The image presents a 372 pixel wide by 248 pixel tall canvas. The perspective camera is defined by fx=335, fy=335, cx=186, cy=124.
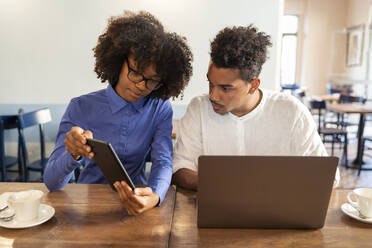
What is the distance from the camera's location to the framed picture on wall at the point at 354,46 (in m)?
7.34

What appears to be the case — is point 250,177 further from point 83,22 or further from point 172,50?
point 83,22

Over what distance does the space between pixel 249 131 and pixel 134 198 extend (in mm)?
630

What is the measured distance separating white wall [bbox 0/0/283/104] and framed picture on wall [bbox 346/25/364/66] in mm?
5471

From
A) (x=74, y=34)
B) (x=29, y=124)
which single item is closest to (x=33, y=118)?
(x=29, y=124)

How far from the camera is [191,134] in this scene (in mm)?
1420

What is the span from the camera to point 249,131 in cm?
141

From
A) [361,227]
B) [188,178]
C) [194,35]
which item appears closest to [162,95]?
[188,178]

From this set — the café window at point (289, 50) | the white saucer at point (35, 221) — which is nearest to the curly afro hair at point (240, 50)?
the white saucer at point (35, 221)

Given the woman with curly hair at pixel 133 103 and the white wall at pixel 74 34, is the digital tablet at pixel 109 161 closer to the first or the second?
the woman with curly hair at pixel 133 103

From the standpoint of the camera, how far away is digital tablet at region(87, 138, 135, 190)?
0.85 m

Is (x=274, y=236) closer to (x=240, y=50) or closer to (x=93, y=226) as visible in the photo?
(x=93, y=226)

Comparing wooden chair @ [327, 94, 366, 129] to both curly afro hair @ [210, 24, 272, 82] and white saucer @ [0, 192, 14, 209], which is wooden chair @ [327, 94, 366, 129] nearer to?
curly afro hair @ [210, 24, 272, 82]

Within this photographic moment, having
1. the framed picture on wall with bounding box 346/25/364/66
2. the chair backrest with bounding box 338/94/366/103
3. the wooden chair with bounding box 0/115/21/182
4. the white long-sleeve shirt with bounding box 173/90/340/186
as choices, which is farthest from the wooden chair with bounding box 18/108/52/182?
the framed picture on wall with bounding box 346/25/364/66

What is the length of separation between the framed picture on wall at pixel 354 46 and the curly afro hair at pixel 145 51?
7.23 meters
